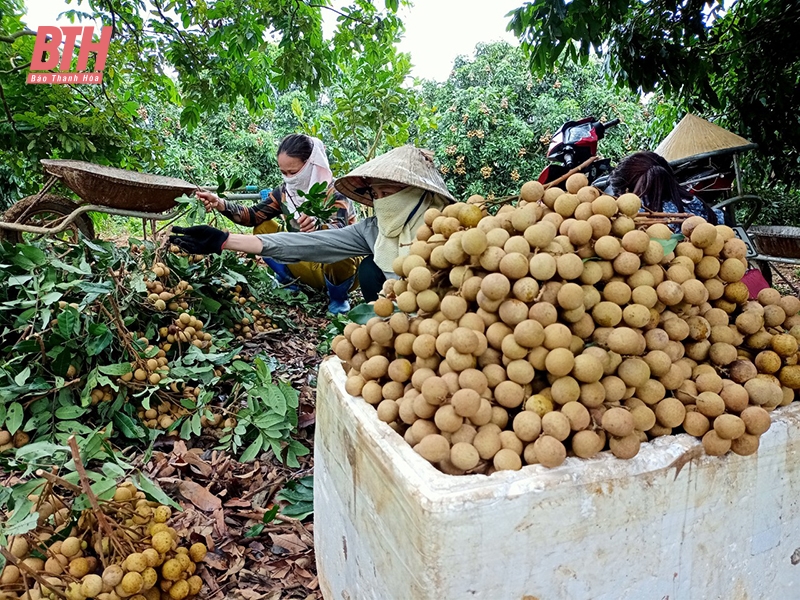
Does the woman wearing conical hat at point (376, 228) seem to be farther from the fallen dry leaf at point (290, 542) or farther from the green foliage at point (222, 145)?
the green foliage at point (222, 145)

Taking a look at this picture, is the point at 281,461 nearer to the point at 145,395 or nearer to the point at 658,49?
the point at 145,395

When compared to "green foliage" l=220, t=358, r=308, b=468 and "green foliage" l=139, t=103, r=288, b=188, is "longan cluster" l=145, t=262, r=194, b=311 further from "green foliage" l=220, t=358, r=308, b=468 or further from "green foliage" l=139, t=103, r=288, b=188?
"green foliage" l=139, t=103, r=288, b=188

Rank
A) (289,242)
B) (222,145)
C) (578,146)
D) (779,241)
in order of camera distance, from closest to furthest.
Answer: (289,242) → (578,146) → (779,241) → (222,145)

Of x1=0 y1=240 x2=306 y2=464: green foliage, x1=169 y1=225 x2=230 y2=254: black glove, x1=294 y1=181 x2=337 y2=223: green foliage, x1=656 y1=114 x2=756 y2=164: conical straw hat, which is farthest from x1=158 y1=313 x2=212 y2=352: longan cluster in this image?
x1=656 y1=114 x2=756 y2=164: conical straw hat

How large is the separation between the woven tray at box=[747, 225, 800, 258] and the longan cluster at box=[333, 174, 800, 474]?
3338mm

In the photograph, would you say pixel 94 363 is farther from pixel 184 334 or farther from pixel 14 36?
pixel 14 36

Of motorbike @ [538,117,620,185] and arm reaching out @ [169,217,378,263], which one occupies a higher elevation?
motorbike @ [538,117,620,185]

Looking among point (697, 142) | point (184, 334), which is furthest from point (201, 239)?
point (697, 142)

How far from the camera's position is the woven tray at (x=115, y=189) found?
2.96 meters

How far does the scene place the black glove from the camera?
251 centimetres

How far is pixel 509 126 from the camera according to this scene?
9.46 meters

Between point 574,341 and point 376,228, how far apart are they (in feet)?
6.75

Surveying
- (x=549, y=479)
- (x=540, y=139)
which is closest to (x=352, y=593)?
(x=549, y=479)

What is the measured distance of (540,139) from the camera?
9.34 metres
